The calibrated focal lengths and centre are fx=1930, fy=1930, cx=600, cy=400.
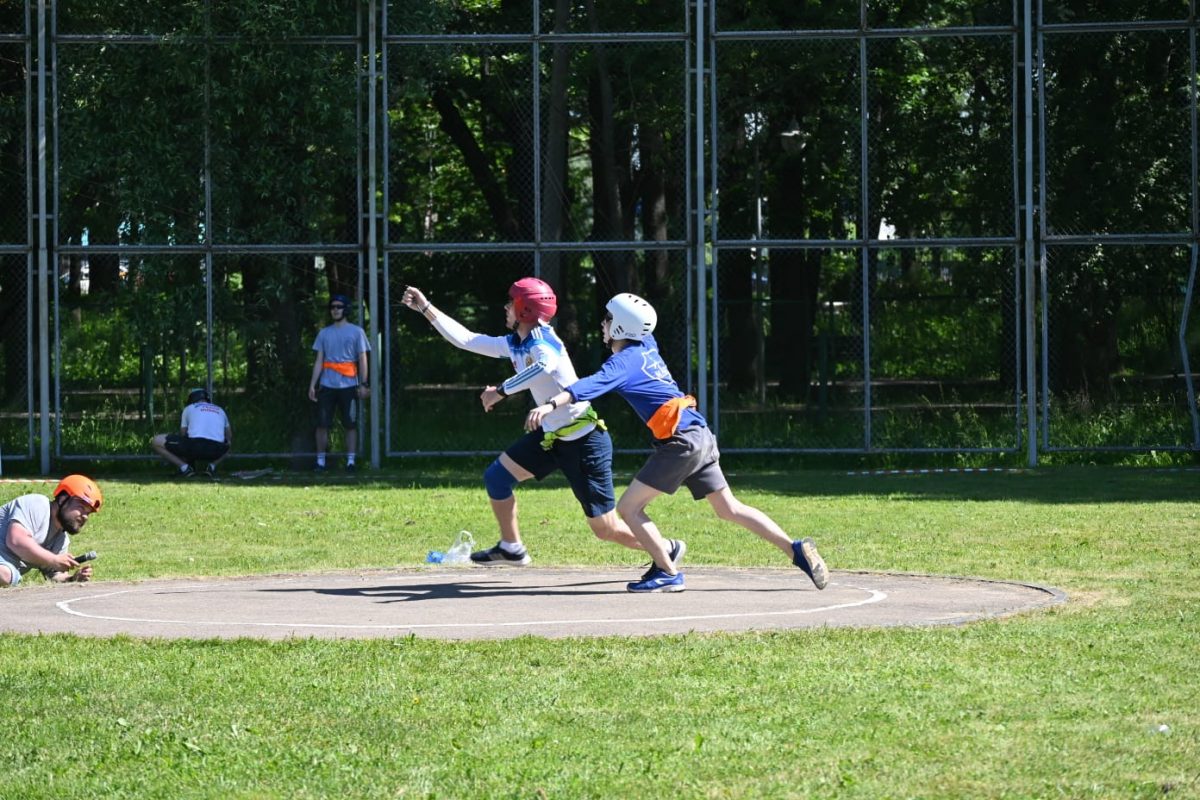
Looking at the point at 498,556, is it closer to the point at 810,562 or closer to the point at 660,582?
the point at 660,582

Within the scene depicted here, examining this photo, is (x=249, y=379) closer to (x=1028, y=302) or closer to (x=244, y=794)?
(x=1028, y=302)

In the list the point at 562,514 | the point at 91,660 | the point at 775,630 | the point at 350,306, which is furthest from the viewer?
the point at 350,306

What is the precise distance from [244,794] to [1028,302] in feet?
59.4

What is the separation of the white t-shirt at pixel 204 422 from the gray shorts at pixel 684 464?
1220 cm

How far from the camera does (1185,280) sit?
25609 millimetres

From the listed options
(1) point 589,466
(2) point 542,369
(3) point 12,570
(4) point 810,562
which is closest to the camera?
(4) point 810,562

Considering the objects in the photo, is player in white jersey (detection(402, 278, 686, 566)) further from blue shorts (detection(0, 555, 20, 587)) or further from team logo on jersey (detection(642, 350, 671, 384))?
blue shorts (detection(0, 555, 20, 587))

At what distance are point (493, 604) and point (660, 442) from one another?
1402mm

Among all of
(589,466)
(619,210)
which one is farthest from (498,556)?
(619,210)

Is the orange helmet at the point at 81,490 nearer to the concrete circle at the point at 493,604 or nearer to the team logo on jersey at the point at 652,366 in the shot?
the concrete circle at the point at 493,604

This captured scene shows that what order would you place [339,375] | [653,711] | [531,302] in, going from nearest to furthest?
[653,711], [531,302], [339,375]

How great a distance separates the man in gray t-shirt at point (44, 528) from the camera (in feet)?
40.6

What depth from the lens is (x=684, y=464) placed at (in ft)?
38.1

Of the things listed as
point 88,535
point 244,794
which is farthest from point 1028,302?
point 244,794
